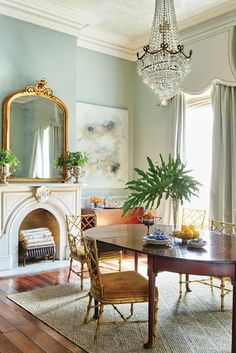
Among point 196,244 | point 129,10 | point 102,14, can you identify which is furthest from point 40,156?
point 196,244

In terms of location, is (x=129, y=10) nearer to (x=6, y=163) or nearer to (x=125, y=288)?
(x=6, y=163)

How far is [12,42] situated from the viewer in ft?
16.9

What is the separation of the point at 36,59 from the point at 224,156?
10.6 ft

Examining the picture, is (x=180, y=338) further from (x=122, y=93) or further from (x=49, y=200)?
(x=122, y=93)

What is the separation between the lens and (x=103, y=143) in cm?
647

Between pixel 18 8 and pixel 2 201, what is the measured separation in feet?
9.32

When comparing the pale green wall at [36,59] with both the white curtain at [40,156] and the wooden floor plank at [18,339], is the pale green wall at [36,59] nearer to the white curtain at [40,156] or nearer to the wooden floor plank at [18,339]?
the white curtain at [40,156]

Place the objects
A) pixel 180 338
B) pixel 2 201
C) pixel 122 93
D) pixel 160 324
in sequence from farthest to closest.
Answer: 1. pixel 122 93
2. pixel 2 201
3. pixel 160 324
4. pixel 180 338

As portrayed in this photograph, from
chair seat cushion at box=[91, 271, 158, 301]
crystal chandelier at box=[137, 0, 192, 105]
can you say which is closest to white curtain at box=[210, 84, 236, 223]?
crystal chandelier at box=[137, 0, 192, 105]

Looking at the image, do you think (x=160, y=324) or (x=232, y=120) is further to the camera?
(x=232, y=120)

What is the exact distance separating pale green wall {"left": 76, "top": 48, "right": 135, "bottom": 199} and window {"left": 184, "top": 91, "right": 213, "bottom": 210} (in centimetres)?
141

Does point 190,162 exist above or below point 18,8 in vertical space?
below

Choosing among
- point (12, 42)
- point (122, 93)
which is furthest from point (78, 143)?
point (12, 42)

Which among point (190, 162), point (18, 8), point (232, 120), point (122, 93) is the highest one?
point (18, 8)
